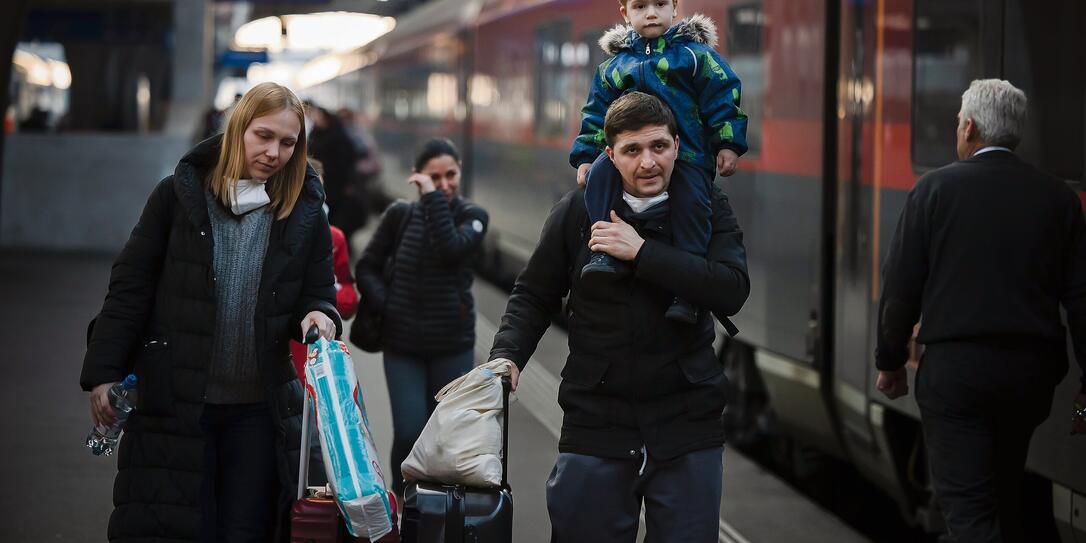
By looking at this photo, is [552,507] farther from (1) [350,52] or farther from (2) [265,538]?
(1) [350,52]

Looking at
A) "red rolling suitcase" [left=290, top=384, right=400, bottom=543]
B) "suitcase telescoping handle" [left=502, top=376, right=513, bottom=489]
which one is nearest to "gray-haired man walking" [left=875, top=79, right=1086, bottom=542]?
"suitcase telescoping handle" [left=502, top=376, right=513, bottom=489]

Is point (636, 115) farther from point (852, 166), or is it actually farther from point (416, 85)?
point (416, 85)

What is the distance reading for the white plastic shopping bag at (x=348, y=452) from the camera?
3.99m

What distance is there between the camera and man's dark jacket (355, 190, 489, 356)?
625 cm

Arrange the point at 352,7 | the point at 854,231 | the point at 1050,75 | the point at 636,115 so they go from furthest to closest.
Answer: the point at 352,7 < the point at 854,231 < the point at 1050,75 < the point at 636,115

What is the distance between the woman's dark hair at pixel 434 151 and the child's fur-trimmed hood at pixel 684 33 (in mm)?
1901

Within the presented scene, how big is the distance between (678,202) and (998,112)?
131 cm

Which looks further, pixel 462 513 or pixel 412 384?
pixel 412 384

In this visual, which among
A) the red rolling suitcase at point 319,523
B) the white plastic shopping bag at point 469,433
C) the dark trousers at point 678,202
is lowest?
the red rolling suitcase at point 319,523

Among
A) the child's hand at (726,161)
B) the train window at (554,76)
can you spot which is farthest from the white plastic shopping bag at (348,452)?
the train window at (554,76)

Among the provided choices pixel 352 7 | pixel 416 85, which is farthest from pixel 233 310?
pixel 352 7

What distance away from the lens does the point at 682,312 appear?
3.83m

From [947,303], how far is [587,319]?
4.29ft

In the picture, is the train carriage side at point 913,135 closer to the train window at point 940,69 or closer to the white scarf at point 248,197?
the train window at point 940,69
